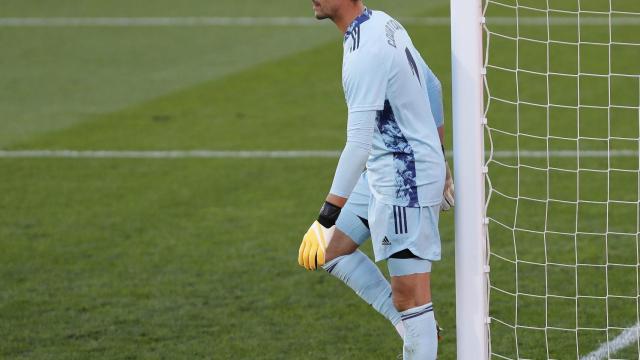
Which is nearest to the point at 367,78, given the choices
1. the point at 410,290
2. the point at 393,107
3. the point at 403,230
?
the point at 393,107

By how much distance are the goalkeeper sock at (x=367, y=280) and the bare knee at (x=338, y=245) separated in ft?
0.08

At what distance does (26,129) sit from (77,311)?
4663mm

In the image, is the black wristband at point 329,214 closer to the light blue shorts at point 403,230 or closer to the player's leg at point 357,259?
the light blue shorts at point 403,230

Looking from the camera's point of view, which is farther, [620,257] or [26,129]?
[26,129]

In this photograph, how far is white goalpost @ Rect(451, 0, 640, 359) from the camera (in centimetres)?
516

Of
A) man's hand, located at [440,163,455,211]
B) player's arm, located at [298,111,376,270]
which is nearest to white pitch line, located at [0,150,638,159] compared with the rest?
man's hand, located at [440,163,455,211]

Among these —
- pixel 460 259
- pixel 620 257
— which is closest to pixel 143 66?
pixel 620 257

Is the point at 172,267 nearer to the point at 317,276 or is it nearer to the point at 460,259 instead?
the point at 317,276

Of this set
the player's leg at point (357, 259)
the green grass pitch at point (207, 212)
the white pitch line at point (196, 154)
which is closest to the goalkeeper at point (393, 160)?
the player's leg at point (357, 259)

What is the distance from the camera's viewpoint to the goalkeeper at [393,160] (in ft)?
15.8

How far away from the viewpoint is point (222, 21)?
1579cm

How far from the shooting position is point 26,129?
11344 millimetres

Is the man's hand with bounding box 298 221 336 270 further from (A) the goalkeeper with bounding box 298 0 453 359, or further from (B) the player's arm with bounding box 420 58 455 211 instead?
(B) the player's arm with bounding box 420 58 455 211

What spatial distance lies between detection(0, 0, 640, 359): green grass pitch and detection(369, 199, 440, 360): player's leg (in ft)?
3.54
